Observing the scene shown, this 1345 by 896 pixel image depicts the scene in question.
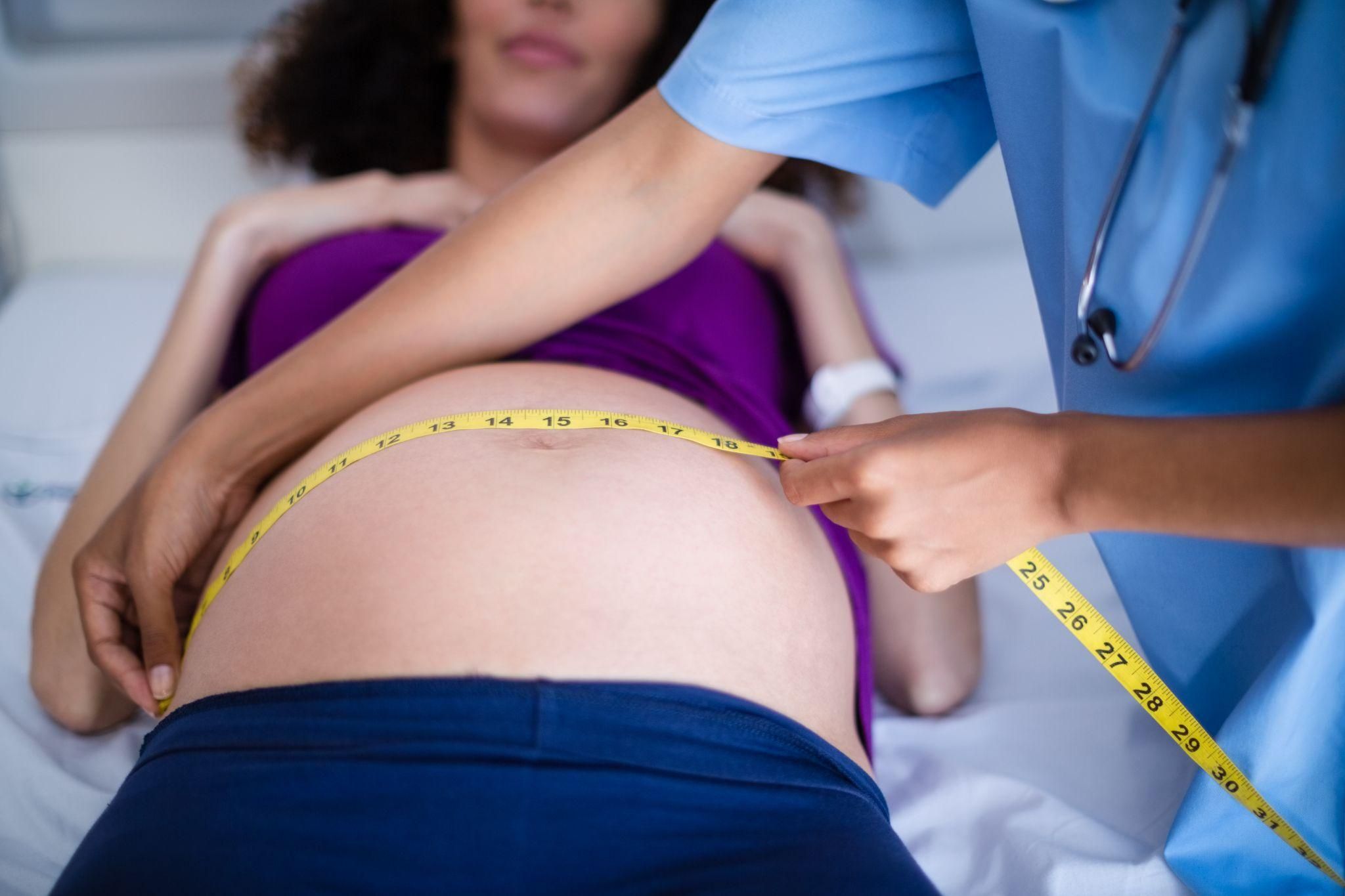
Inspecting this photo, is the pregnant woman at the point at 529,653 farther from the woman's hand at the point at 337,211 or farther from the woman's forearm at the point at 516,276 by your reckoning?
the woman's hand at the point at 337,211

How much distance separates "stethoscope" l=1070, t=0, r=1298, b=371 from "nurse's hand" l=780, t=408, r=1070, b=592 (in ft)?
0.37

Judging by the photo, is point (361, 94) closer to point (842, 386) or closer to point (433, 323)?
point (433, 323)

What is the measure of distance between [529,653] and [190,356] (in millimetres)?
1032

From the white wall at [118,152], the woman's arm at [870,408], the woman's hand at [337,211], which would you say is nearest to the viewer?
the woman's arm at [870,408]

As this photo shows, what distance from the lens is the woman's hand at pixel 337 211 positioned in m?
1.75

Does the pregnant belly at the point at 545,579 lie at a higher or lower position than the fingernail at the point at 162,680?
higher

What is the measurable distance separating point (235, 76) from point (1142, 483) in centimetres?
226

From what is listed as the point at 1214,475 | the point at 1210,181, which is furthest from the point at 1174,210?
the point at 1214,475

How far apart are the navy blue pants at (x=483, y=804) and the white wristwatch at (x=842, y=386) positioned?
757 mm

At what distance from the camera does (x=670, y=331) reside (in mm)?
1512

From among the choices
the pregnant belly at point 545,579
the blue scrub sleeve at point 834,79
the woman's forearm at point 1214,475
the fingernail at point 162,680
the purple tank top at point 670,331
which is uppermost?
the blue scrub sleeve at point 834,79

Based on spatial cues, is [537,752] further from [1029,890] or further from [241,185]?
[241,185]

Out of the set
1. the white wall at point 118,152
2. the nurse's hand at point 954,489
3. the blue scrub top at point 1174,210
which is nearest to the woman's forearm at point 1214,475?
the nurse's hand at point 954,489

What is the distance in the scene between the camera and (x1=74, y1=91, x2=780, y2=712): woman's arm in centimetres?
119
